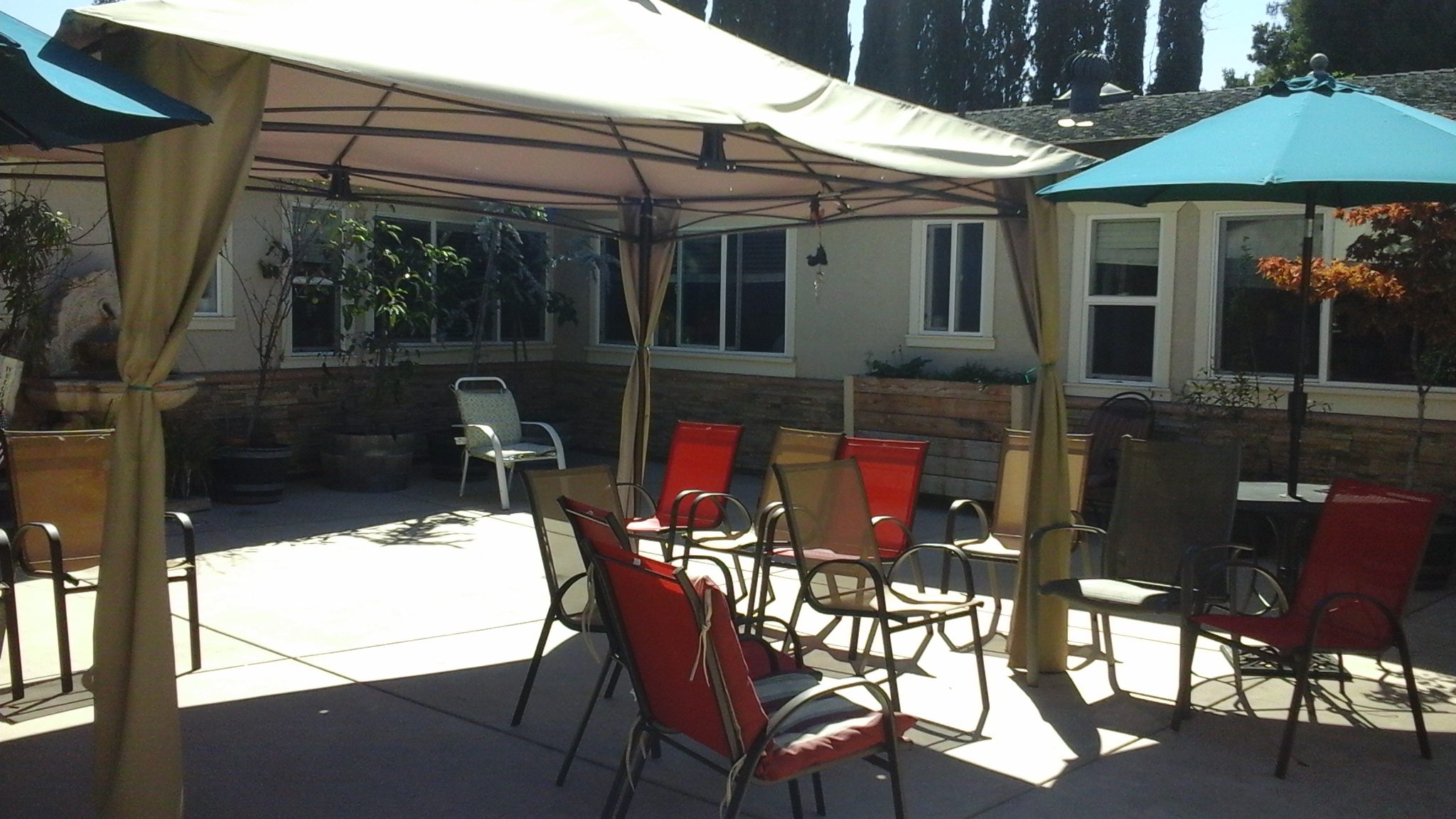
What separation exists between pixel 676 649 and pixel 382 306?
833 centimetres

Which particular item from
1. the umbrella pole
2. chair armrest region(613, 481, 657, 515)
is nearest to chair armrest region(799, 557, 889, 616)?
chair armrest region(613, 481, 657, 515)

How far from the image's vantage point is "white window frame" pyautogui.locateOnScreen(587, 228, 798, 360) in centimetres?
1272

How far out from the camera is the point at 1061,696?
18.1ft

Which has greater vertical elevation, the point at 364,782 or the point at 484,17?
the point at 484,17

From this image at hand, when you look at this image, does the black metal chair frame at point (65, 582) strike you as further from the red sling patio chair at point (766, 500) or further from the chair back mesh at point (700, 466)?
the chair back mesh at point (700, 466)

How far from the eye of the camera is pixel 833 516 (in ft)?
19.6

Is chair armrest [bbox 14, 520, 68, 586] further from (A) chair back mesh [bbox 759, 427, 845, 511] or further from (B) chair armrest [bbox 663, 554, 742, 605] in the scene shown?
(A) chair back mesh [bbox 759, 427, 845, 511]

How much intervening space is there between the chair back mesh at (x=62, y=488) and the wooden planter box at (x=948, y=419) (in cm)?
660

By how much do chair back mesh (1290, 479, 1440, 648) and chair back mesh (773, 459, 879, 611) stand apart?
1.80 meters

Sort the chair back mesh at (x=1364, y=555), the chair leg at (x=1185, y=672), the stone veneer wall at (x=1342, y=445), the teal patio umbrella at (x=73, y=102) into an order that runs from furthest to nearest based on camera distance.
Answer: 1. the stone veneer wall at (x=1342, y=445)
2. the chair leg at (x=1185, y=672)
3. the chair back mesh at (x=1364, y=555)
4. the teal patio umbrella at (x=73, y=102)

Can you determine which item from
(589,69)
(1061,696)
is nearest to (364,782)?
(589,69)

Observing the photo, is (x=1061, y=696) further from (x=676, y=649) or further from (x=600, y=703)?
(x=676, y=649)

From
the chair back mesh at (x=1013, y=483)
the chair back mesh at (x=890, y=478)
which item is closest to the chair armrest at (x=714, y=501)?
the chair back mesh at (x=890, y=478)

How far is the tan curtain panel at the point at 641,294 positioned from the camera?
7934mm
